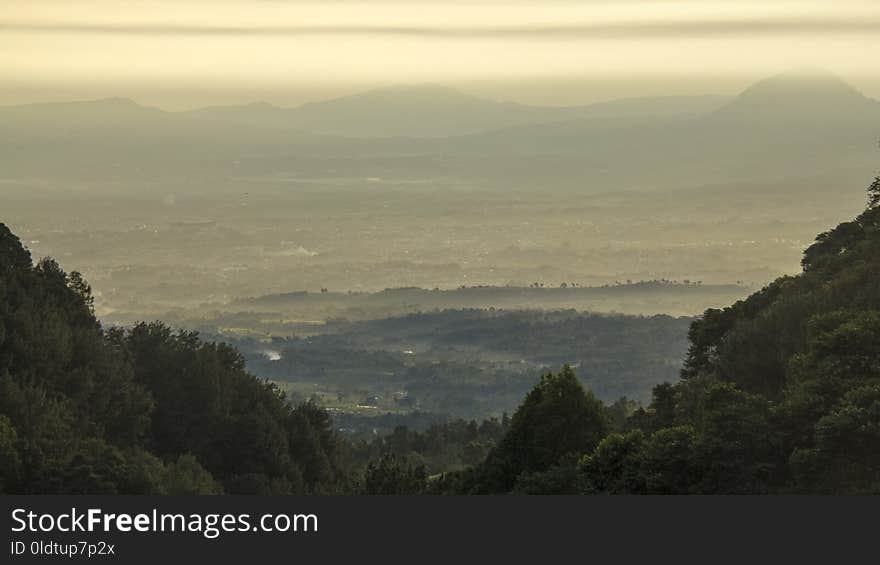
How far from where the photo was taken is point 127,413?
151 ft

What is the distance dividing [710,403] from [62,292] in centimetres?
2542

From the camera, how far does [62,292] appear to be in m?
50.2

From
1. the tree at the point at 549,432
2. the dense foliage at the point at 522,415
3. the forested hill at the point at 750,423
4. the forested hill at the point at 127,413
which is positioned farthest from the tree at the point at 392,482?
the forested hill at the point at 127,413

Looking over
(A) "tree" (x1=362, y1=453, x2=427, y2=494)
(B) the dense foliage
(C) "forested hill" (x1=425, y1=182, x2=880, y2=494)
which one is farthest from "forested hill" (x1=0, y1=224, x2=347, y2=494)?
(C) "forested hill" (x1=425, y1=182, x2=880, y2=494)

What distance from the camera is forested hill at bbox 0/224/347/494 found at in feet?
119

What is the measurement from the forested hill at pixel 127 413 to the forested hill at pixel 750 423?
29.0 feet

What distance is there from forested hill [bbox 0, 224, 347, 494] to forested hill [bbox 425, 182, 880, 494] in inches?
348

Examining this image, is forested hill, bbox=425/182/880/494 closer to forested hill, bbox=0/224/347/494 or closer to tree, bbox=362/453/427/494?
tree, bbox=362/453/427/494

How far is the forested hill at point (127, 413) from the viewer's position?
119 feet

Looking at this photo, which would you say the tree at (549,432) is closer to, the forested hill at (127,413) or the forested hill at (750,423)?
the forested hill at (750,423)

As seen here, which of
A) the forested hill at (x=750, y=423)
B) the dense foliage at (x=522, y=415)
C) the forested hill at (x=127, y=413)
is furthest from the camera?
the forested hill at (x=127, y=413)

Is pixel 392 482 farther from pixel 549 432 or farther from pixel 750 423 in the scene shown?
pixel 750 423

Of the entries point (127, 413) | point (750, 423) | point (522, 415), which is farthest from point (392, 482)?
point (750, 423)

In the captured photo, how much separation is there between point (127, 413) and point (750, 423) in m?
21.6
